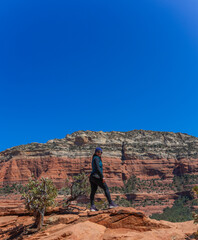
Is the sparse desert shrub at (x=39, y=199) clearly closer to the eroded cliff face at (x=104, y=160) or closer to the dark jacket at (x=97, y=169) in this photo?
the dark jacket at (x=97, y=169)

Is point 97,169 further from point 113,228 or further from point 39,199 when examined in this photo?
point 39,199

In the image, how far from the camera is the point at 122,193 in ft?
218

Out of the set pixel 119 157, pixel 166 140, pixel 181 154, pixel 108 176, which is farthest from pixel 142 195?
pixel 166 140

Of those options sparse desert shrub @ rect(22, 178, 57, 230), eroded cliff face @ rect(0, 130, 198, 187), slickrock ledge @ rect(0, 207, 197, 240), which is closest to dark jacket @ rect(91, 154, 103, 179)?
slickrock ledge @ rect(0, 207, 197, 240)

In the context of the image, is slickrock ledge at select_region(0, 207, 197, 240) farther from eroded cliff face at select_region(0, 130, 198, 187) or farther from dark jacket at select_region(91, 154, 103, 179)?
eroded cliff face at select_region(0, 130, 198, 187)

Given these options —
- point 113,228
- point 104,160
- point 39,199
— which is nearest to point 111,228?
point 113,228

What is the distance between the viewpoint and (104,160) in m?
80.0

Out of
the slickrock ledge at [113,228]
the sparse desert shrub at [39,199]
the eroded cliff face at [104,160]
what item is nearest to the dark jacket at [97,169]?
the slickrock ledge at [113,228]

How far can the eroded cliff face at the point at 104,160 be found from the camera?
75.2 m

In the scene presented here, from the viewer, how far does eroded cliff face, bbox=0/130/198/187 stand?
247ft

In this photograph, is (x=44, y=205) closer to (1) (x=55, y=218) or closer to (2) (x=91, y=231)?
(1) (x=55, y=218)

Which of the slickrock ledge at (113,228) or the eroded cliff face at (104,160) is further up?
the eroded cliff face at (104,160)

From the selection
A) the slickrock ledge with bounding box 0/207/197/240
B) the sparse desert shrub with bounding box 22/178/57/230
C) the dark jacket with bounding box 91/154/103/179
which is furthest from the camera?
the sparse desert shrub with bounding box 22/178/57/230

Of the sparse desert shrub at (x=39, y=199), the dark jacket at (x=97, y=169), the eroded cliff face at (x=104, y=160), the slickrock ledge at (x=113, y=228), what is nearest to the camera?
the slickrock ledge at (x=113, y=228)
